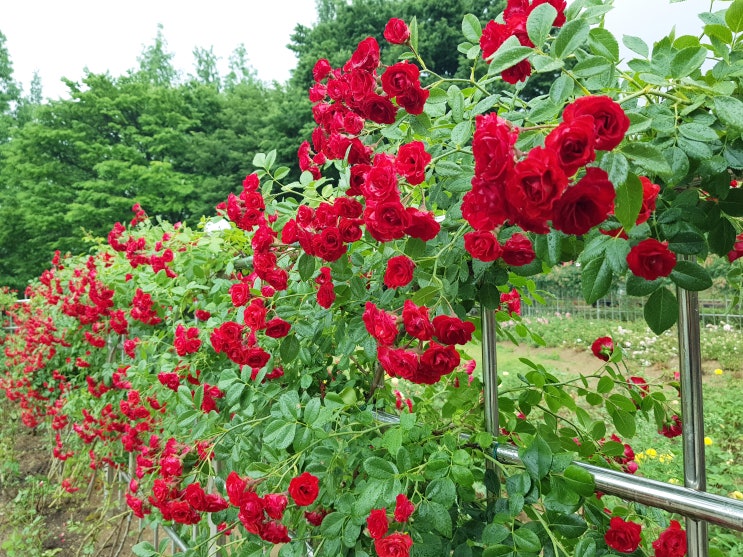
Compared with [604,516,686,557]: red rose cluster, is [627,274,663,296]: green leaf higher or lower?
higher

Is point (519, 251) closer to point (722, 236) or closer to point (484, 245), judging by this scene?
point (484, 245)

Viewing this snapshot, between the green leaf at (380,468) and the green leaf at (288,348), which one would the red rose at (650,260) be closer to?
the green leaf at (380,468)

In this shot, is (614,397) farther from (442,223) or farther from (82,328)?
(82,328)

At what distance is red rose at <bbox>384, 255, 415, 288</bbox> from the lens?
0.78m

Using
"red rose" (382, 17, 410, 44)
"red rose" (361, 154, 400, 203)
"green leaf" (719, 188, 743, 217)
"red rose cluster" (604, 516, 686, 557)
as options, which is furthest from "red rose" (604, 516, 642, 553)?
"red rose" (382, 17, 410, 44)

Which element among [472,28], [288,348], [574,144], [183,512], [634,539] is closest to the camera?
[574,144]

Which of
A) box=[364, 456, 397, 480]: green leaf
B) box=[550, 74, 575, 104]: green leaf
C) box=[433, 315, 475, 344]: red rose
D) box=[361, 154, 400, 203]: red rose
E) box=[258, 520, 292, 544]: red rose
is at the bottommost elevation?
box=[258, 520, 292, 544]: red rose

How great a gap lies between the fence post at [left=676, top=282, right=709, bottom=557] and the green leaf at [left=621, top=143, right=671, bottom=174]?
0.29m

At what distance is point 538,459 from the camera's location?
0.75m

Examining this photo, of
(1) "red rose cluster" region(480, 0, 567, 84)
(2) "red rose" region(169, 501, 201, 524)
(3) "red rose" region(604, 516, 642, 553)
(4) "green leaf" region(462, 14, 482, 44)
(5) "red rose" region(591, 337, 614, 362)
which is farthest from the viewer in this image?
(2) "red rose" region(169, 501, 201, 524)

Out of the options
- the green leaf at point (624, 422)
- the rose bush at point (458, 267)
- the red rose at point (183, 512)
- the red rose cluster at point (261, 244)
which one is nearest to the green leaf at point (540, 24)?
the rose bush at point (458, 267)

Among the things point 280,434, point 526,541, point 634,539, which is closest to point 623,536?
point 634,539

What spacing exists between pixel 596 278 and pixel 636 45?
30cm

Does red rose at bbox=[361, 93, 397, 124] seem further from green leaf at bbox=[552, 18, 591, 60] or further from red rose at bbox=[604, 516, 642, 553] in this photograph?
red rose at bbox=[604, 516, 642, 553]
